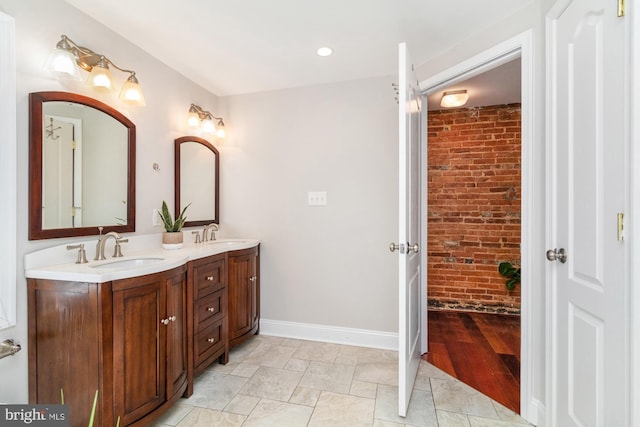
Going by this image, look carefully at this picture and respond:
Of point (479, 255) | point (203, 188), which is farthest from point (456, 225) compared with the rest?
point (203, 188)

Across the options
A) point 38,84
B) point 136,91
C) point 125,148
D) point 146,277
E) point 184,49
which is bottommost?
point 146,277

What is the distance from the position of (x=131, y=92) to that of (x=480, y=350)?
320 centimetres

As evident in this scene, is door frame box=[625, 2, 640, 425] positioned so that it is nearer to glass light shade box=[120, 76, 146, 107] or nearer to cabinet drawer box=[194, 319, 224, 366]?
cabinet drawer box=[194, 319, 224, 366]

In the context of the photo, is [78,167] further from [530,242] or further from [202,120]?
[530,242]

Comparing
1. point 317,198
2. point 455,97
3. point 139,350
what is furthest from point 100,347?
point 455,97

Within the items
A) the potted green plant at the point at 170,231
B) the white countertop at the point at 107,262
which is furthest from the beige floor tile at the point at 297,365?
the potted green plant at the point at 170,231

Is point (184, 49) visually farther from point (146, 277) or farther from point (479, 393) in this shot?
point (479, 393)

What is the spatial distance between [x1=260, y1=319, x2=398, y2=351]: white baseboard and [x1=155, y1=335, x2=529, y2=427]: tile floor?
145 millimetres

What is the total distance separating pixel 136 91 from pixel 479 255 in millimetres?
3497

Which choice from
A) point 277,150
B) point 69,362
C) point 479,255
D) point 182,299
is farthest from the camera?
point 479,255

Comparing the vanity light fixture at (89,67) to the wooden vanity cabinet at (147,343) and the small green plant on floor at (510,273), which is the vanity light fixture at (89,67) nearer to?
the wooden vanity cabinet at (147,343)

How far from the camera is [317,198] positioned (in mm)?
2609

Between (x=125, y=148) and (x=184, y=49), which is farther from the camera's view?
(x=184, y=49)

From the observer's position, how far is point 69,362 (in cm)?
129
